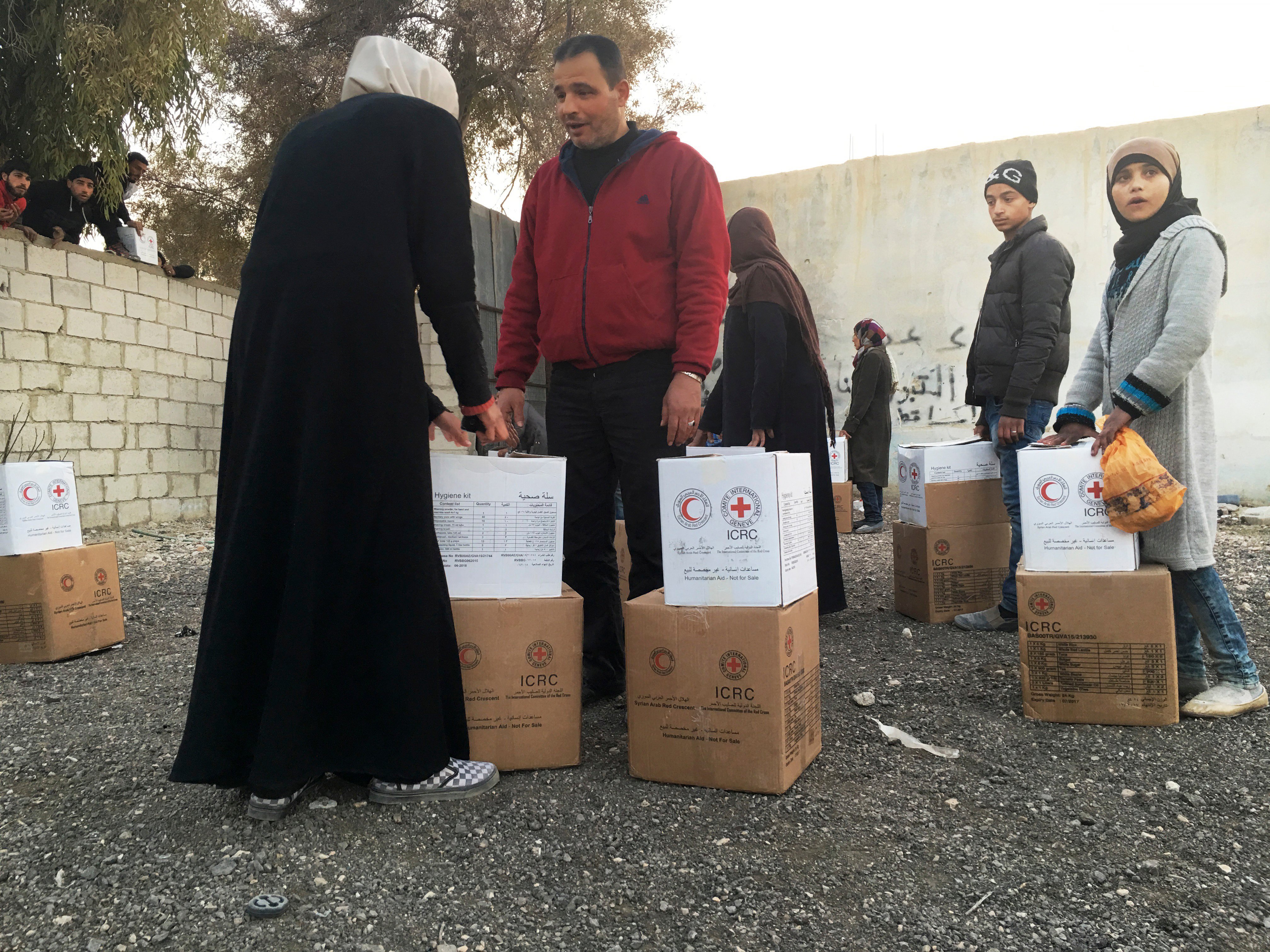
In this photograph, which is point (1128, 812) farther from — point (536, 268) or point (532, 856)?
point (536, 268)

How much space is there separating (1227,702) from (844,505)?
173 inches

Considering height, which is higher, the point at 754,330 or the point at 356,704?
the point at 754,330

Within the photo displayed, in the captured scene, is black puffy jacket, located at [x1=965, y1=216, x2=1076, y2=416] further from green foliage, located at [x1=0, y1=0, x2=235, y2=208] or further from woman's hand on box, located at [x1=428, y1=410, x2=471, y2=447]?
green foliage, located at [x1=0, y1=0, x2=235, y2=208]

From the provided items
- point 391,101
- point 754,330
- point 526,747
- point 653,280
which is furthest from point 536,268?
point 526,747

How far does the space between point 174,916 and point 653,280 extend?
184 cm

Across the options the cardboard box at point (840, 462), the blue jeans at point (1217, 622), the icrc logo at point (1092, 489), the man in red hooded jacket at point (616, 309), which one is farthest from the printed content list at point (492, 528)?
the cardboard box at point (840, 462)

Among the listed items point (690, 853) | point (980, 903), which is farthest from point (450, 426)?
point (980, 903)

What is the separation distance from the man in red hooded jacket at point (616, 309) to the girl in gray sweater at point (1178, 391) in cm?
116

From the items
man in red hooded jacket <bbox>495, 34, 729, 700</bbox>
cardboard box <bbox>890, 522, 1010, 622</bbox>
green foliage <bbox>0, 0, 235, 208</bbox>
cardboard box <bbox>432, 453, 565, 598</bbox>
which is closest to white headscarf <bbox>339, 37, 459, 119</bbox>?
man in red hooded jacket <bbox>495, 34, 729, 700</bbox>

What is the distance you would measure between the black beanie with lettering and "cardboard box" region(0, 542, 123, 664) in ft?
12.9

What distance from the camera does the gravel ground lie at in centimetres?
143

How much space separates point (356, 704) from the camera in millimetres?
1847

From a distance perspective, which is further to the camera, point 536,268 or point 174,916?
point 536,268

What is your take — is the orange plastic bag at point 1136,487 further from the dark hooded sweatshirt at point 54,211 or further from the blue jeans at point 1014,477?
the dark hooded sweatshirt at point 54,211
